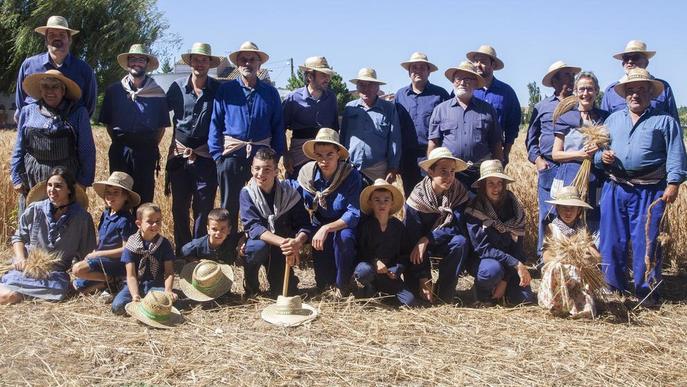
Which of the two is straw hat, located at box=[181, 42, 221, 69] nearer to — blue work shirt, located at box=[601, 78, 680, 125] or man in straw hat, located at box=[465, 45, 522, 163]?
man in straw hat, located at box=[465, 45, 522, 163]

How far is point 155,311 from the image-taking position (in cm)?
501

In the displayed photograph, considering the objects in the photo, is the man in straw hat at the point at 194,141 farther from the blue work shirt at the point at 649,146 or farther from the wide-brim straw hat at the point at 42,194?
the blue work shirt at the point at 649,146

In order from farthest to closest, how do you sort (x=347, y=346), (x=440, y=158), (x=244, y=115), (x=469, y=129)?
1. (x=244, y=115)
2. (x=469, y=129)
3. (x=440, y=158)
4. (x=347, y=346)

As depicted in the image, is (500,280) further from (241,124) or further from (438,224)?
(241,124)

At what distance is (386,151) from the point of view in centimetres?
674

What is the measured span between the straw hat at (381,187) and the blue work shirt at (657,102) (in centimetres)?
234

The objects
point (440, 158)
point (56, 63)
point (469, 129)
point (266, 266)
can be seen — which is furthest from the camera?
point (56, 63)

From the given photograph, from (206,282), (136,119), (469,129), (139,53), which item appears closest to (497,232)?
(469,129)

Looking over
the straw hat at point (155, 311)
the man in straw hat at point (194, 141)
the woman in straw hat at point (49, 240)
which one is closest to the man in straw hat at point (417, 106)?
the man in straw hat at point (194, 141)

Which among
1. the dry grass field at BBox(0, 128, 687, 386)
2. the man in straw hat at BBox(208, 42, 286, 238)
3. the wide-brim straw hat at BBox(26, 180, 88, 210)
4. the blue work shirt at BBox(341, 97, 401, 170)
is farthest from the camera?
the blue work shirt at BBox(341, 97, 401, 170)

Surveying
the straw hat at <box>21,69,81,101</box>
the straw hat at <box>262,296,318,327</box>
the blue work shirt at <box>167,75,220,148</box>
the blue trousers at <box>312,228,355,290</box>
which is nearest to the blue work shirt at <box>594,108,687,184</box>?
the blue trousers at <box>312,228,355,290</box>

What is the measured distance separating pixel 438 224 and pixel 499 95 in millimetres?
1859

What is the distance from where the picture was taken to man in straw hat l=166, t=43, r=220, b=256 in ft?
22.2

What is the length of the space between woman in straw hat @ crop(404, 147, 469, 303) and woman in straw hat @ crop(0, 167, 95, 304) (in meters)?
2.91
